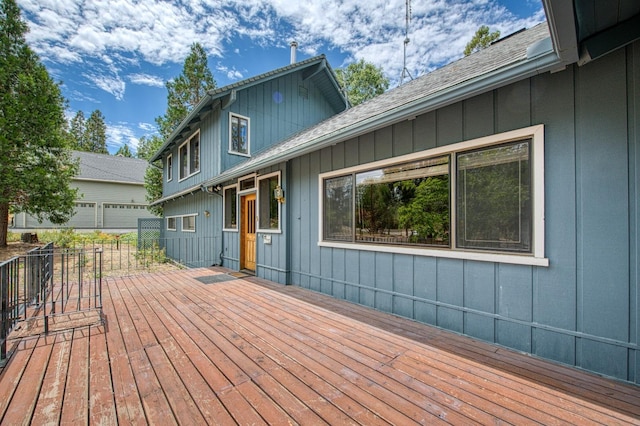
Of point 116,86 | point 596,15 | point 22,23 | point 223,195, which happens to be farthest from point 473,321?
point 116,86

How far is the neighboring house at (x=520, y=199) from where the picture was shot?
2141 mm

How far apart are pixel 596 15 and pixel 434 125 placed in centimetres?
150

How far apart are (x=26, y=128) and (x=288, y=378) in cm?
1391

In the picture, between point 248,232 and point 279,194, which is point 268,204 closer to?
point 279,194

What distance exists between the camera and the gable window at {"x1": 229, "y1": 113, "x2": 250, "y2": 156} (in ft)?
26.9

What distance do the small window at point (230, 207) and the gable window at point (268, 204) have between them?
131cm

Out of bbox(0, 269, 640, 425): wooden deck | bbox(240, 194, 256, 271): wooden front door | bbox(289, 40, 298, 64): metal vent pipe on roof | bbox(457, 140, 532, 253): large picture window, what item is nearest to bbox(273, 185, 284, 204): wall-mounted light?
bbox(240, 194, 256, 271): wooden front door

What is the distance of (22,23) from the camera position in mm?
10844

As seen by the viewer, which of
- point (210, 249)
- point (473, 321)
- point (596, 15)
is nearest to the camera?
point (596, 15)

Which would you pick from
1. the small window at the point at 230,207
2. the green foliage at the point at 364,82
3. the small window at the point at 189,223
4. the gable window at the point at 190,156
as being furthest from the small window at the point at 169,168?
the green foliage at the point at 364,82

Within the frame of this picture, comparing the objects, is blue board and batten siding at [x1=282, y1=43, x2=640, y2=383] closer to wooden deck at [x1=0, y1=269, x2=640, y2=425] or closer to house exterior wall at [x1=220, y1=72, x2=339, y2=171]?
wooden deck at [x1=0, y1=269, x2=640, y2=425]

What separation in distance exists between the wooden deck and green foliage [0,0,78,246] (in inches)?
426

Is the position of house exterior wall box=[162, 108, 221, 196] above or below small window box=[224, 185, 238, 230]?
above

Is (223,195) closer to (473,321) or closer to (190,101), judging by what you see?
(473,321)
